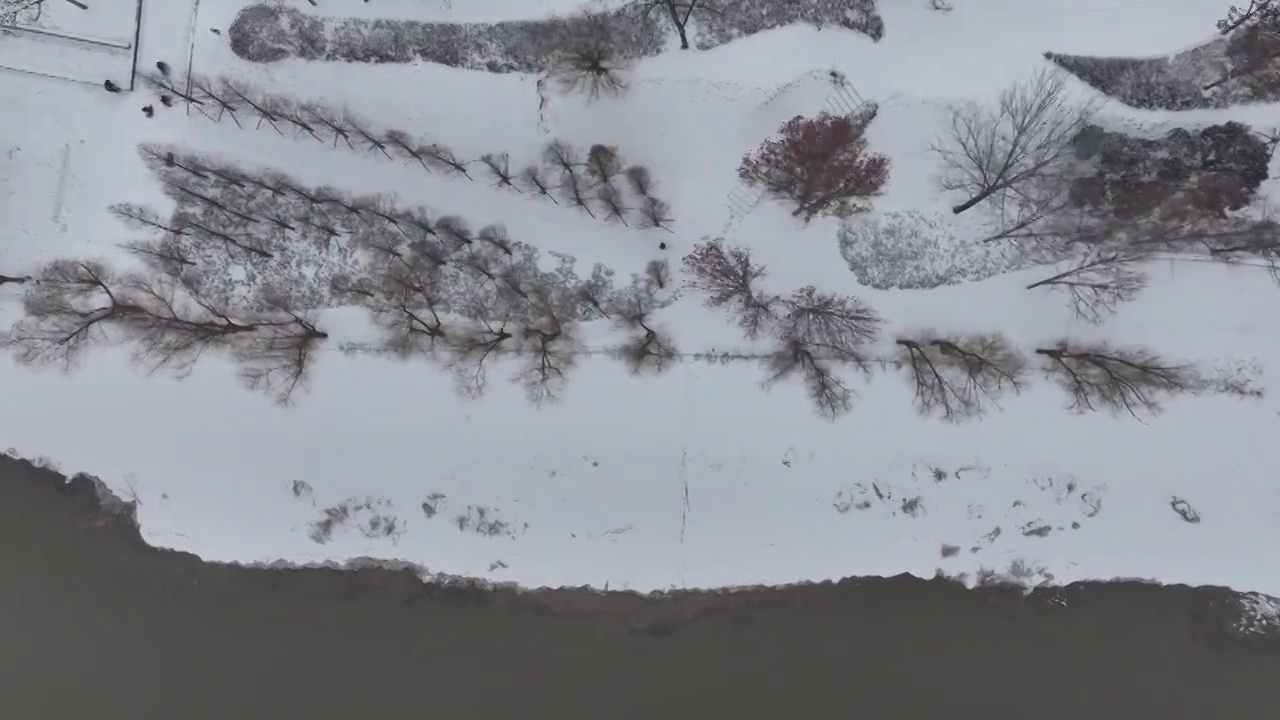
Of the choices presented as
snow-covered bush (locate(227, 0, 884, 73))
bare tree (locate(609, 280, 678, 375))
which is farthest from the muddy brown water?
snow-covered bush (locate(227, 0, 884, 73))

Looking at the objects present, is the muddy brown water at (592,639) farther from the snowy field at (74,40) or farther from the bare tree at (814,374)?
the snowy field at (74,40)

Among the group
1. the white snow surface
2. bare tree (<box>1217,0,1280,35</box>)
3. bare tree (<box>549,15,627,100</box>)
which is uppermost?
bare tree (<box>1217,0,1280,35</box>)

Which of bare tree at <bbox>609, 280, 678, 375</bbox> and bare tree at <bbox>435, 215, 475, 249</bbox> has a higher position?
bare tree at <bbox>435, 215, 475, 249</bbox>

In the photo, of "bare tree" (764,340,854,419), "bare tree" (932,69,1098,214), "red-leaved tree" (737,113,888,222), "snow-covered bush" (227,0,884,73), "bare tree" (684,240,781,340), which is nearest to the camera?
"bare tree" (932,69,1098,214)

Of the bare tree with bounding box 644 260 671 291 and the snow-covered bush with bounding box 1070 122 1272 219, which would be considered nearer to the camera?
the snow-covered bush with bounding box 1070 122 1272 219

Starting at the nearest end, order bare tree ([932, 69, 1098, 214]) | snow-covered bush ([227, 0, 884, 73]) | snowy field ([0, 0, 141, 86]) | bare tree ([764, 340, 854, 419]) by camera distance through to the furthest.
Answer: bare tree ([932, 69, 1098, 214]) < snow-covered bush ([227, 0, 884, 73]) < bare tree ([764, 340, 854, 419]) < snowy field ([0, 0, 141, 86])

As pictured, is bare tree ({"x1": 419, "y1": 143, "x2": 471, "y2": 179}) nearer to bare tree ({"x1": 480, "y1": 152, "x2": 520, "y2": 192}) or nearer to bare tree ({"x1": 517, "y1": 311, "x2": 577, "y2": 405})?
bare tree ({"x1": 480, "y1": 152, "x2": 520, "y2": 192})
